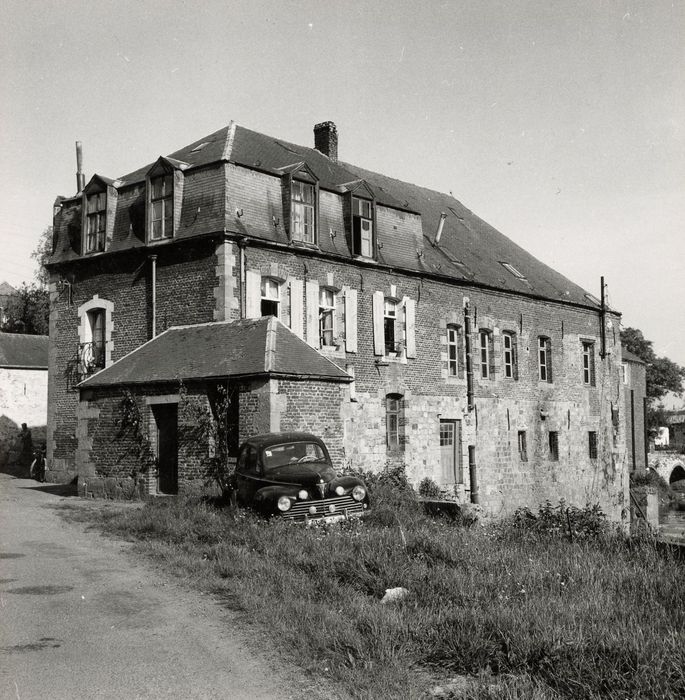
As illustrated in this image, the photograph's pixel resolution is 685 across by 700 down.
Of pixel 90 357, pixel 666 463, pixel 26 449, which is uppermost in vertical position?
pixel 90 357

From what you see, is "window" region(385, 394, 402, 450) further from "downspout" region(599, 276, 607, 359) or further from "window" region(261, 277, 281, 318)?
"downspout" region(599, 276, 607, 359)

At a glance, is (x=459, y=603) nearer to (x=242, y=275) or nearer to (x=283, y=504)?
(x=283, y=504)

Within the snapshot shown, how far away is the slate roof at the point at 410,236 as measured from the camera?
2173cm

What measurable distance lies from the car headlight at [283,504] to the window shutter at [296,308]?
374 inches

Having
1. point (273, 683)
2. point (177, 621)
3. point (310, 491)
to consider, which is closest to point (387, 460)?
point (310, 491)

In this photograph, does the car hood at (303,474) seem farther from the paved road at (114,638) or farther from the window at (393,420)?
the window at (393,420)

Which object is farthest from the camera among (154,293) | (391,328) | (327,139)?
(327,139)

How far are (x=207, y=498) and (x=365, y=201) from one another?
1181 centimetres

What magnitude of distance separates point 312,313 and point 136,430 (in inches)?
238

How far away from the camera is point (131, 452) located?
58.1 ft

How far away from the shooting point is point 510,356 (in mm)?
28531

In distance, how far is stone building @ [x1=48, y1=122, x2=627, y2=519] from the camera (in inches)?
681

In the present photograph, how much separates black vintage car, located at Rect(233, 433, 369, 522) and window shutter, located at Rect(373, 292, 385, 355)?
9.40 meters

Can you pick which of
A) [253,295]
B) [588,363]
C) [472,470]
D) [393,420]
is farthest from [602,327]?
[253,295]
